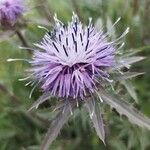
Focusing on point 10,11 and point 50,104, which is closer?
point 10,11

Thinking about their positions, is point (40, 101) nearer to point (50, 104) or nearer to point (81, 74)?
point (81, 74)

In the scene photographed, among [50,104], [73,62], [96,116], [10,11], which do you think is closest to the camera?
[96,116]

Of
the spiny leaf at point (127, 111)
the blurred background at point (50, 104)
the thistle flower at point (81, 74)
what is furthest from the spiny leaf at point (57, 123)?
the blurred background at point (50, 104)

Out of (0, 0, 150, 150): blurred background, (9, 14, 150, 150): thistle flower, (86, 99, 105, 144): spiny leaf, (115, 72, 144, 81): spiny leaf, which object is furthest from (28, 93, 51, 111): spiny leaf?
(0, 0, 150, 150): blurred background

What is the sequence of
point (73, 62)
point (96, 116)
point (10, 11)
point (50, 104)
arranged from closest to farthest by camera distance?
point (96, 116)
point (73, 62)
point (10, 11)
point (50, 104)

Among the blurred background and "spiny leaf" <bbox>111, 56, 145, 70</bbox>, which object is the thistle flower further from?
the blurred background

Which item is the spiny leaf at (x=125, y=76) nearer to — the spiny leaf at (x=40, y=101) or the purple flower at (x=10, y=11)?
the spiny leaf at (x=40, y=101)

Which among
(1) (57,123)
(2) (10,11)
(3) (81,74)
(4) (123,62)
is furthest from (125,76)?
(2) (10,11)
